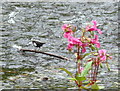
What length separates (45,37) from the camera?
171 inches

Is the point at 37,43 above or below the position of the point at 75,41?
below

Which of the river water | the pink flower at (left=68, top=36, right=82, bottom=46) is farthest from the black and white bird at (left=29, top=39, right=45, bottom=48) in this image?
the pink flower at (left=68, top=36, right=82, bottom=46)

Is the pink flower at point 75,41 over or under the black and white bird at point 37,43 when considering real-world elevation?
over

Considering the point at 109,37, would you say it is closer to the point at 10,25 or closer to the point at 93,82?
the point at 10,25

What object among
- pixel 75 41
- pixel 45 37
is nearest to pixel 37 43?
pixel 45 37

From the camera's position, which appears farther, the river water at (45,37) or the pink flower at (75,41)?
the river water at (45,37)

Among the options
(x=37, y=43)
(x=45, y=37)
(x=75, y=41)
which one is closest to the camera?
(x=75, y=41)

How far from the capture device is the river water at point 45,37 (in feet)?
9.89

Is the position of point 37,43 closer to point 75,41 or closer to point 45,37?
point 45,37

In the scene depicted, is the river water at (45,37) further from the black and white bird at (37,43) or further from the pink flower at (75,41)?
the pink flower at (75,41)

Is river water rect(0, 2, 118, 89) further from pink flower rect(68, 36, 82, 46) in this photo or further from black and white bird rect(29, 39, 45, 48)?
pink flower rect(68, 36, 82, 46)

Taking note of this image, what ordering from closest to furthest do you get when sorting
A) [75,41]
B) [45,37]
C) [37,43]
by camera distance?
1. [75,41]
2. [37,43]
3. [45,37]

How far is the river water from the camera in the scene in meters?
3.02

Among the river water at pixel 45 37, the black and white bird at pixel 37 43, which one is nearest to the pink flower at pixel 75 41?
the river water at pixel 45 37
